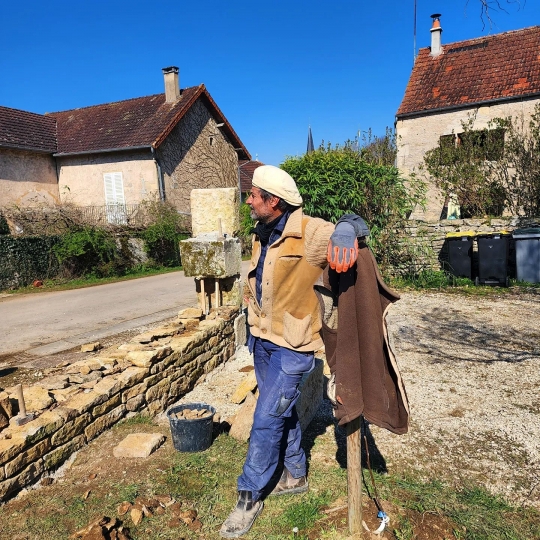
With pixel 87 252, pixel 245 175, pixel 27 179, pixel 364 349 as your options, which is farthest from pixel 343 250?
pixel 245 175

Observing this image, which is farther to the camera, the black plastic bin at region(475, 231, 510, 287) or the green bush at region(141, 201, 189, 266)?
the green bush at region(141, 201, 189, 266)

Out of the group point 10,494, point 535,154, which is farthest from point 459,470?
point 535,154

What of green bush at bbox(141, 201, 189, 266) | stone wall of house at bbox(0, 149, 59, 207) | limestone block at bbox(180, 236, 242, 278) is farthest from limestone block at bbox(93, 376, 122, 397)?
stone wall of house at bbox(0, 149, 59, 207)

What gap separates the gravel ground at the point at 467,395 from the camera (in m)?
3.43

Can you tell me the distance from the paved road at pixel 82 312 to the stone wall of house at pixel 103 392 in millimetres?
2816

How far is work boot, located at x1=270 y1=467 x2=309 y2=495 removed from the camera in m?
3.03

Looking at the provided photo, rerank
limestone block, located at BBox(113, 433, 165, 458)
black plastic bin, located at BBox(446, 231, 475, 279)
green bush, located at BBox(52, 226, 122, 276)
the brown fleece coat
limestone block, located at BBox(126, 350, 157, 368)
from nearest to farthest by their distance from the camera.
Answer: the brown fleece coat
limestone block, located at BBox(113, 433, 165, 458)
limestone block, located at BBox(126, 350, 157, 368)
black plastic bin, located at BBox(446, 231, 475, 279)
green bush, located at BBox(52, 226, 122, 276)

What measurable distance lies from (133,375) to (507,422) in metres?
3.45

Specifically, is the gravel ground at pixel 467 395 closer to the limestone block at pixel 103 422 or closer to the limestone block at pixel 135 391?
the limestone block at pixel 135 391

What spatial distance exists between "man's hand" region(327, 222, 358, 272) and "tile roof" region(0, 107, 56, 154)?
18954 mm

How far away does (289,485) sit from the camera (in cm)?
306

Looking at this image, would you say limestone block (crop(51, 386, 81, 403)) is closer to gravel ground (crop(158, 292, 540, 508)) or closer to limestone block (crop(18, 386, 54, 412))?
limestone block (crop(18, 386, 54, 412))

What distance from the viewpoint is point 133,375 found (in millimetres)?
4277

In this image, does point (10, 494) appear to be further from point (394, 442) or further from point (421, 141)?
point (421, 141)
